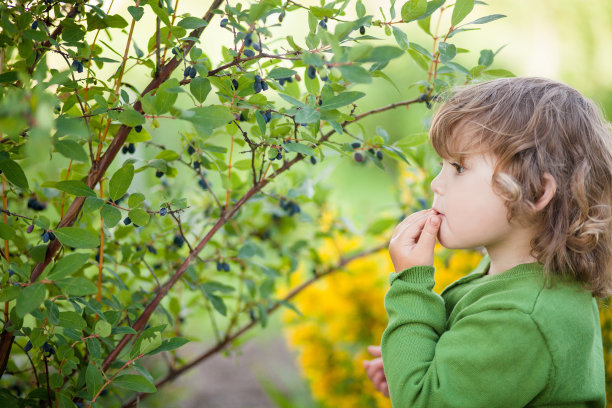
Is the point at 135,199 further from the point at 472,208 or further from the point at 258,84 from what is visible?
the point at 472,208

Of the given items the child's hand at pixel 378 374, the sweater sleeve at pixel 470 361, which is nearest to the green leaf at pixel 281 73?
the sweater sleeve at pixel 470 361

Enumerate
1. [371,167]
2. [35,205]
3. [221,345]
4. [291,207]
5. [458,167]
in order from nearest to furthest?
[458,167] < [35,205] < [291,207] < [221,345] < [371,167]

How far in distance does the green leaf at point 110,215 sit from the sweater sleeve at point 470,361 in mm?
509

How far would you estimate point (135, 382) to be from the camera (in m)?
0.94

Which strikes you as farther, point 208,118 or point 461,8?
point 461,8

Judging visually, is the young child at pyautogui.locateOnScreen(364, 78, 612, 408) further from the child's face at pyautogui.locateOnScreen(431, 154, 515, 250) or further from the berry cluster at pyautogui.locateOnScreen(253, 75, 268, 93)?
the berry cluster at pyautogui.locateOnScreen(253, 75, 268, 93)

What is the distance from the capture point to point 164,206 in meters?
0.98

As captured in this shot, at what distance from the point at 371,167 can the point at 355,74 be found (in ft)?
11.4

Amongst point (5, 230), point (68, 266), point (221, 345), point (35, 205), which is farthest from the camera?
point (221, 345)

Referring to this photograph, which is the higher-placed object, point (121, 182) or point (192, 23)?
point (192, 23)

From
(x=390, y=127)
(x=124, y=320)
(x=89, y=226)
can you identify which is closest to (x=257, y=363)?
(x=124, y=320)

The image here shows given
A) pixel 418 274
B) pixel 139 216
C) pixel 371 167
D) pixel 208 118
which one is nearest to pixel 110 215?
pixel 139 216

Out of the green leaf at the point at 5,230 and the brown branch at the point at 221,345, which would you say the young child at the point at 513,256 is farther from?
the green leaf at the point at 5,230

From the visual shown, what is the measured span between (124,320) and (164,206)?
1.45 ft
